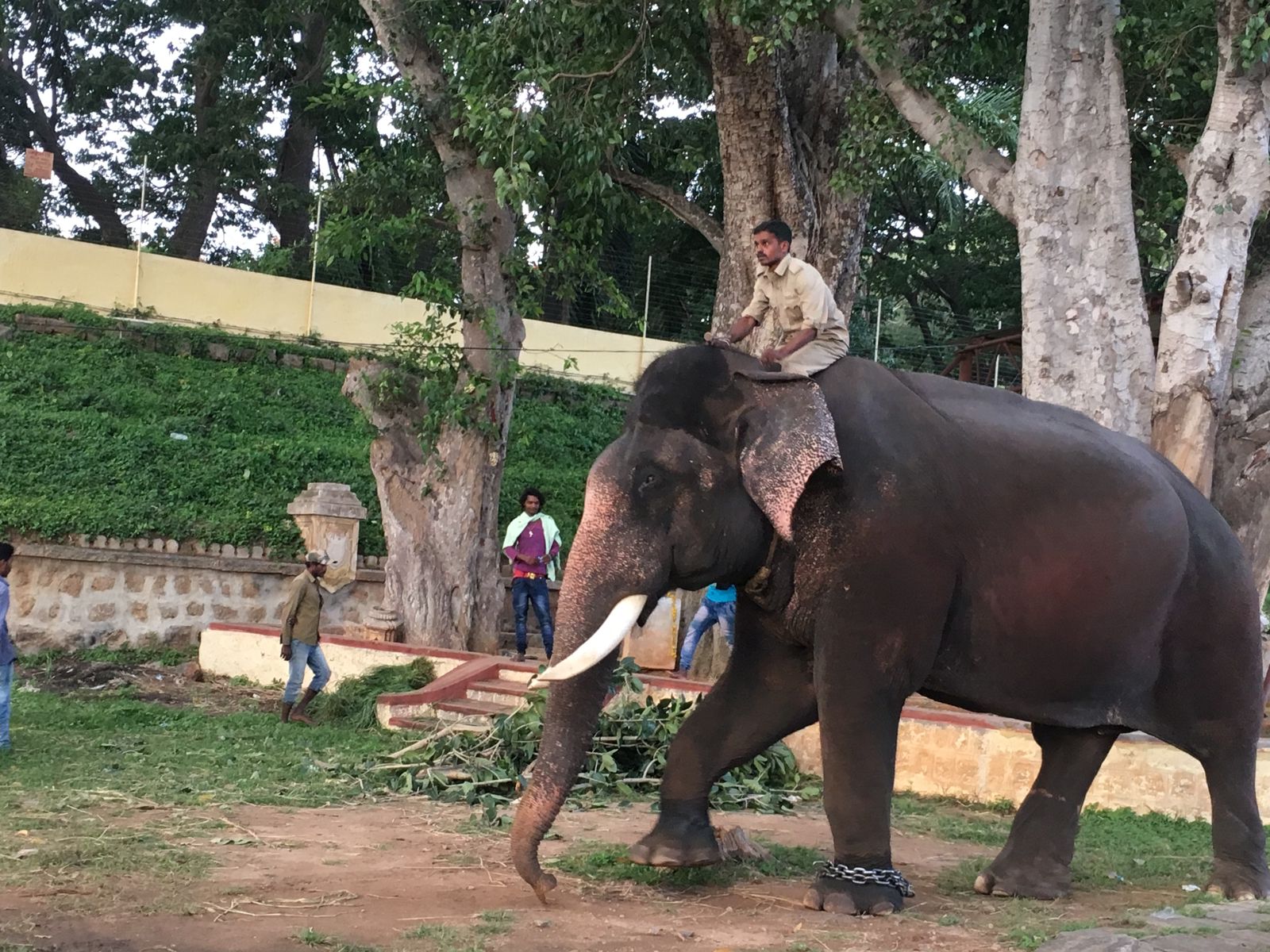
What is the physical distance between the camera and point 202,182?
2556 cm

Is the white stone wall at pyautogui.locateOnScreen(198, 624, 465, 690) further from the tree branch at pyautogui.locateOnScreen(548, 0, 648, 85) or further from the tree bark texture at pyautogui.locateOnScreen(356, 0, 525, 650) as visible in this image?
the tree branch at pyautogui.locateOnScreen(548, 0, 648, 85)

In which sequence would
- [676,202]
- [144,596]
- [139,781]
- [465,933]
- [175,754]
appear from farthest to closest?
1. [144,596]
2. [676,202]
3. [175,754]
4. [139,781]
5. [465,933]

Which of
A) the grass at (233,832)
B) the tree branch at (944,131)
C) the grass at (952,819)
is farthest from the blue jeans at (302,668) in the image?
the tree branch at (944,131)

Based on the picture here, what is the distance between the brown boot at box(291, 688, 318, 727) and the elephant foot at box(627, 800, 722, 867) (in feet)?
18.8

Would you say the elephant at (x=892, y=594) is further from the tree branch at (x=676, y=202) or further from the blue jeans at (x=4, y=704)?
the tree branch at (x=676, y=202)

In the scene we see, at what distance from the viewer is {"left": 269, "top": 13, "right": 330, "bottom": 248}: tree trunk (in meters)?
24.9

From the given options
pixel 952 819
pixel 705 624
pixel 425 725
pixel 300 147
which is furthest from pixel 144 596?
pixel 300 147

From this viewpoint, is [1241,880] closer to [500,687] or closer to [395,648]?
[500,687]

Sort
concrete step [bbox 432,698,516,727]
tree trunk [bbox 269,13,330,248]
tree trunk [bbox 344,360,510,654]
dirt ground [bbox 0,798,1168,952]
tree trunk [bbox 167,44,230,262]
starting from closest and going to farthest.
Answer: dirt ground [bbox 0,798,1168,952], concrete step [bbox 432,698,516,727], tree trunk [bbox 344,360,510,654], tree trunk [bbox 269,13,330,248], tree trunk [bbox 167,44,230,262]

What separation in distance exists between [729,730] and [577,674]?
1.15 m

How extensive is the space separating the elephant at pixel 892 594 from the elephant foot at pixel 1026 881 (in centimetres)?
1

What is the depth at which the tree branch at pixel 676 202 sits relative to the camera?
13562mm

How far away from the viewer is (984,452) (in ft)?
19.4

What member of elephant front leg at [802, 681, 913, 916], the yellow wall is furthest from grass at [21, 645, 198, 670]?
elephant front leg at [802, 681, 913, 916]
